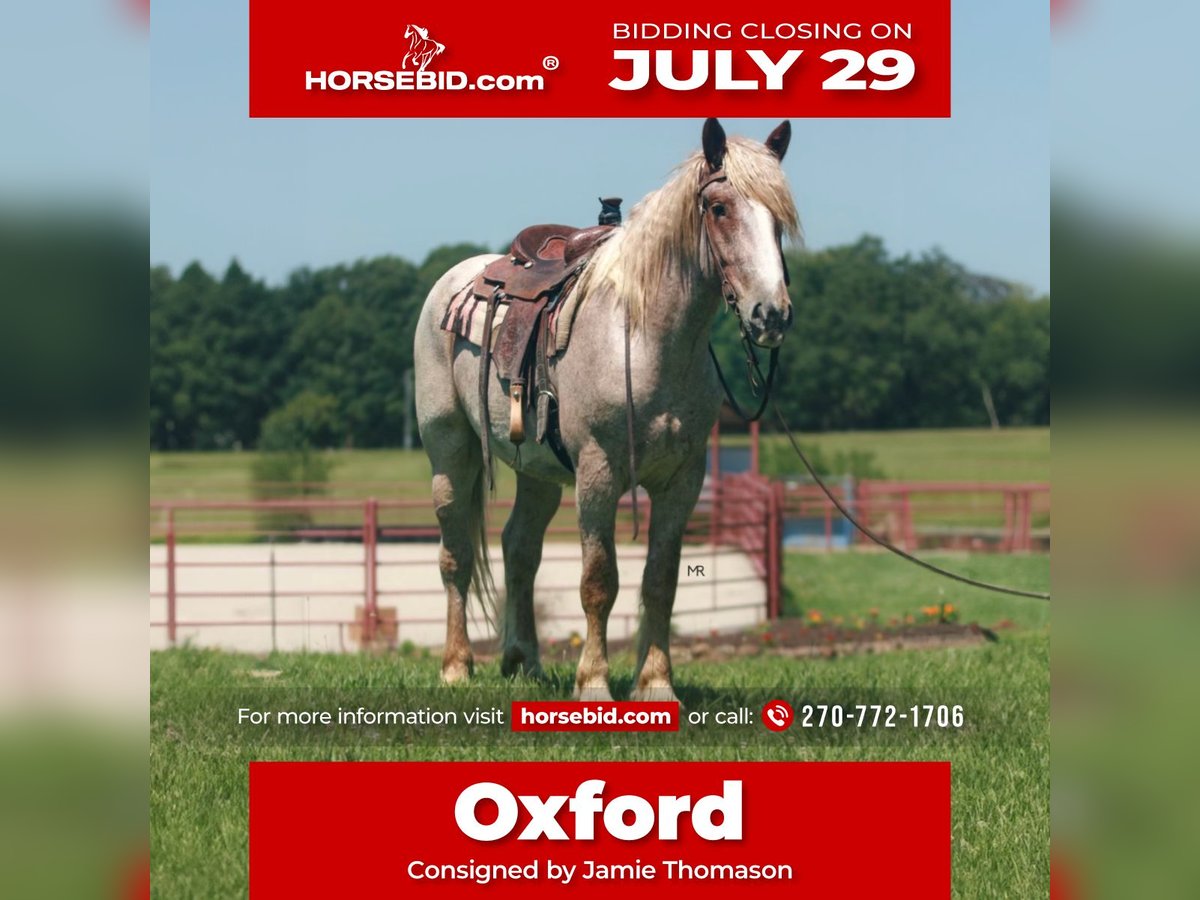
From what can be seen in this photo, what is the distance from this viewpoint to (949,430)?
772 inches

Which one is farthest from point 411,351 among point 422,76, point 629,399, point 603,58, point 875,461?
point 875,461

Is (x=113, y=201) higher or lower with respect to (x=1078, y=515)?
higher

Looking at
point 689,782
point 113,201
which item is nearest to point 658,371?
point 689,782

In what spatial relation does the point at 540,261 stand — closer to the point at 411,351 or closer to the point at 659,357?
the point at 659,357

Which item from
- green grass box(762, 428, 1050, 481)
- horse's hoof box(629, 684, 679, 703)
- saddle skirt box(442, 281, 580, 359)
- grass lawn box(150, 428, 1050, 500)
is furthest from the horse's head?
green grass box(762, 428, 1050, 481)

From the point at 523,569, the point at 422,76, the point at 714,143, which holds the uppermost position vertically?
the point at 422,76

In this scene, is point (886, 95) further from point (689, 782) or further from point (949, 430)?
point (949, 430)

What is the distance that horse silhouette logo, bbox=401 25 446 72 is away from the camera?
4.41 m

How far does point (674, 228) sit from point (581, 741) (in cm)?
202

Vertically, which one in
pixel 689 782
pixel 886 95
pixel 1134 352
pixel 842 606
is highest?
pixel 886 95

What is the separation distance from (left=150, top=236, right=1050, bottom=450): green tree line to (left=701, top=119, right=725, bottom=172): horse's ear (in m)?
3.28

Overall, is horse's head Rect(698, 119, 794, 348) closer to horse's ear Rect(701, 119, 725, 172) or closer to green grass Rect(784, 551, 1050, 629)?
horse's ear Rect(701, 119, 725, 172)

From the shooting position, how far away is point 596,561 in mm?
5566

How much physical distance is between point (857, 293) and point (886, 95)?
638 inches
